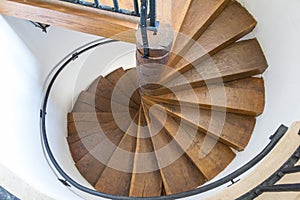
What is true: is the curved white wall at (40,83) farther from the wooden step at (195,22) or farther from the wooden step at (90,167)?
the wooden step at (90,167)

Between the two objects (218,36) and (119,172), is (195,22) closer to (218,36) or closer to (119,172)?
(218,36)

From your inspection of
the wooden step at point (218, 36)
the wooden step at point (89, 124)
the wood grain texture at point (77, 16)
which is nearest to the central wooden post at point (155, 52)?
the wood grain texture at point (77, 16)

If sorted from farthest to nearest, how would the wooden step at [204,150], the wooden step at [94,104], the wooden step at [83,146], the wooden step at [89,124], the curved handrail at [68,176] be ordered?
the wooden step at [94,104]
the wooden step at [89,124]
the wooden step at [83,146]
the wooden step at [204,150]
the curved handrail at [68,176]

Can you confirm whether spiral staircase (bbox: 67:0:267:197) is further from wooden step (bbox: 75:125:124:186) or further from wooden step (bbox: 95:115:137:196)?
wooden step (bbox: 75:125:124:186)

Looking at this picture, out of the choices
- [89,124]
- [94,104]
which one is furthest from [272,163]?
[94,104]

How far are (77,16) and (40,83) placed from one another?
3.94 feet

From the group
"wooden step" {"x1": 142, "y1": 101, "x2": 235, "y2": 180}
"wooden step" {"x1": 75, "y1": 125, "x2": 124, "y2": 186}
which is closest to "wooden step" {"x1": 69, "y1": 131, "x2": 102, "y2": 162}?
"wooden step" {"x1": 75, "y1": 125, "x2": 124, "y2": 186}

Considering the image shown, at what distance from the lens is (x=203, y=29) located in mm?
2963

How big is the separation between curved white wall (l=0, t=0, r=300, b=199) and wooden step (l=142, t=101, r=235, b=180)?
5.0 inches

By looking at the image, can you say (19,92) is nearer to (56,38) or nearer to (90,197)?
(56,38)

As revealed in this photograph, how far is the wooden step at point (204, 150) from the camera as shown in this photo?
304 cm

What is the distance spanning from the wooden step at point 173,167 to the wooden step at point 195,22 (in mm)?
862

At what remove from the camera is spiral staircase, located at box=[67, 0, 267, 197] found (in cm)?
293

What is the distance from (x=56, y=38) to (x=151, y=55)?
1.43 metres
